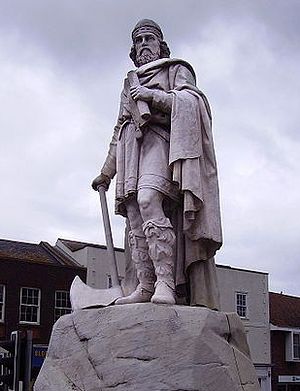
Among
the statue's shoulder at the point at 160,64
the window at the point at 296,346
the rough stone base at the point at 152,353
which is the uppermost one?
the window at the point at 296,346

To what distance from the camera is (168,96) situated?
699 centimetres

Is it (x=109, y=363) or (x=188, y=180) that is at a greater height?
(x=188, y=180)

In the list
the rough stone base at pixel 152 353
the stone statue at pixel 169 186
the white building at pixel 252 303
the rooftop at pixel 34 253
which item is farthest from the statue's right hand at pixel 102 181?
the white building at pixel 252 303

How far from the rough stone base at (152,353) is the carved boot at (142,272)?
405 millimetres

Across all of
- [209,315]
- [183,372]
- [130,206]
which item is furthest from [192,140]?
[183,372]

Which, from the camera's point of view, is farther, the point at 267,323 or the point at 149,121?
the point at 267,323

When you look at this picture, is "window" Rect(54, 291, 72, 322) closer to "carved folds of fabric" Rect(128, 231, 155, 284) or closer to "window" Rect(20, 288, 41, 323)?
"window" Rect(20, 288, 41, 323)

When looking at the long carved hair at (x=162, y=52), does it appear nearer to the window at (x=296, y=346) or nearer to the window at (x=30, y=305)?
the window at (x=30, y=305)

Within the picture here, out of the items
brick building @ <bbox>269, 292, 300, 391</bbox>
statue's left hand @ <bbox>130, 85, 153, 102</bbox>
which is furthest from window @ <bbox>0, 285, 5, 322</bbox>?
statue's left hand @ <bbox>130, 85, 153, 102</bbox>

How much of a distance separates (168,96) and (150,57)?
2.26 feet

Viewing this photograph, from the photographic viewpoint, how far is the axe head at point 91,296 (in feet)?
22.6

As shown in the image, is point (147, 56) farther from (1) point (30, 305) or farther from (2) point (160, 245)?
(1) point (30, 305)

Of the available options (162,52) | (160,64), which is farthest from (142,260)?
(162,52)

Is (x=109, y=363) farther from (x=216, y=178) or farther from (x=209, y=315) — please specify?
(x=216, y=178)
